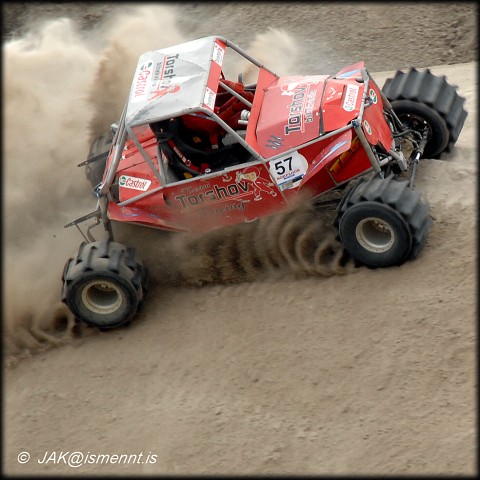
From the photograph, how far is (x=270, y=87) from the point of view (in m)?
7.52

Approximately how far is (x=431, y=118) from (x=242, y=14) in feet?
17.6

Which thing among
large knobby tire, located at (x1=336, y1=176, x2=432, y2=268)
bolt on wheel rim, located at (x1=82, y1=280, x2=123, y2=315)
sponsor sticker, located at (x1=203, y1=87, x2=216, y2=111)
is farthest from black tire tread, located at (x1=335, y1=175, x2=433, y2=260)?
bolt on wheel rim, located at (x1=82, y1=280, x2=123, y2=315)

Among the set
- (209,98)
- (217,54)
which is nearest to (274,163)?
(209,98)

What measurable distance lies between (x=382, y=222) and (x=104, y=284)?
2452 mm

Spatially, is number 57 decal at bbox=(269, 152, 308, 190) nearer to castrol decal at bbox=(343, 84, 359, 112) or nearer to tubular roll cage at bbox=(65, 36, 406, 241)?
tubular roll cage at bbox=(65, 36, 406, 241)

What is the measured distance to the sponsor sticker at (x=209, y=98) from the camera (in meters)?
6.71

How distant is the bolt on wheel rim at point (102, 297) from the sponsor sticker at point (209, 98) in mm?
1758

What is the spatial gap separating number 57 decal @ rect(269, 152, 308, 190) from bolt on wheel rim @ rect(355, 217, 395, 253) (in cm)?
65

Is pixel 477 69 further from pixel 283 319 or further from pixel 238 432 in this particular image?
pixel 238 432

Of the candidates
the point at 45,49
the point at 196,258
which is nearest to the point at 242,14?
the point at 45,49

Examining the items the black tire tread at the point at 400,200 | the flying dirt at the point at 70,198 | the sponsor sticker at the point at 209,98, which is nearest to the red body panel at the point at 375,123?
the black tire tread at the point at 400,200

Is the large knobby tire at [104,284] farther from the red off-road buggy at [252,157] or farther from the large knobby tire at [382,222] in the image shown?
the large knobby tire at [382,222]

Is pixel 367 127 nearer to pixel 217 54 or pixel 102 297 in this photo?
pixel 217 54

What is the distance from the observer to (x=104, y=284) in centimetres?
723
